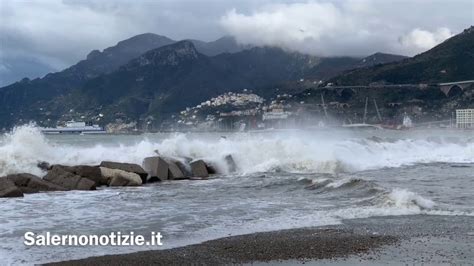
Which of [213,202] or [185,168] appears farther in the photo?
[185,168]

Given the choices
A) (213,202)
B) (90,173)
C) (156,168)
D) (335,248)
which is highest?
(90,173)

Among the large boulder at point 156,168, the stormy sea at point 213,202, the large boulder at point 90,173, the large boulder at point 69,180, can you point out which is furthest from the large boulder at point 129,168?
the large boulder at point 69,180

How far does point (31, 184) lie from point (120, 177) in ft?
14.3

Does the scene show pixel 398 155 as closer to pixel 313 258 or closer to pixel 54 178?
pixel 54 178

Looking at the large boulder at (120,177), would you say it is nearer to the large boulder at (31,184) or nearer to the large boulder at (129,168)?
the large boulder at (129,168)

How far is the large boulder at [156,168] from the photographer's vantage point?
2801 cm

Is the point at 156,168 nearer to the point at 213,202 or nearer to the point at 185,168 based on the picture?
the point at 185,168

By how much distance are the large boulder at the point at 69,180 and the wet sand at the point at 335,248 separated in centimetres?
1238

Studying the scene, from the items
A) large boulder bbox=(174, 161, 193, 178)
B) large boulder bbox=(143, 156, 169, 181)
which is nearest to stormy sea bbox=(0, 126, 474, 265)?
large boulder bbox=(143, 156, 169, 181)

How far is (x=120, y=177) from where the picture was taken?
1003 inches

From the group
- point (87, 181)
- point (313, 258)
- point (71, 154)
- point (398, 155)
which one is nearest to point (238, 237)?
point (313, 258)

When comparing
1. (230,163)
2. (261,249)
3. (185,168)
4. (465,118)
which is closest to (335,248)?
(261,249)

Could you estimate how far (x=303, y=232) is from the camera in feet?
44.1

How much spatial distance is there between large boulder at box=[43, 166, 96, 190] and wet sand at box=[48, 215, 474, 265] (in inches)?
487
